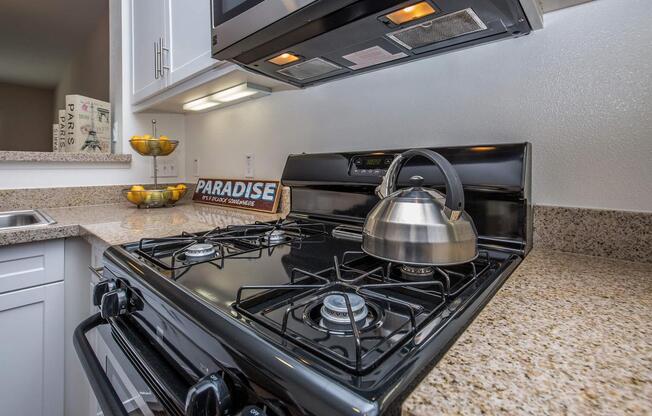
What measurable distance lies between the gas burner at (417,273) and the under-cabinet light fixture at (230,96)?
1.02 metres

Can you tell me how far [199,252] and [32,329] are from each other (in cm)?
83

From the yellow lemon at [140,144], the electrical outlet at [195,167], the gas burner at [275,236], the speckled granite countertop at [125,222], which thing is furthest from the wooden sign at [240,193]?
the gas burner at [275,236]

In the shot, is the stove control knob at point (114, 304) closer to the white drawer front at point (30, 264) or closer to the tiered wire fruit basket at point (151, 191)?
the white drawer front at point (30, 264)

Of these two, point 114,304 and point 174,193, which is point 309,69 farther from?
point 174,193

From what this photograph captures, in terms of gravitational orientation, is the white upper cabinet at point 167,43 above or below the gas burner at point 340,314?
above

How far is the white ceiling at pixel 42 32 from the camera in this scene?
2740mm

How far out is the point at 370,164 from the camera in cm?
96

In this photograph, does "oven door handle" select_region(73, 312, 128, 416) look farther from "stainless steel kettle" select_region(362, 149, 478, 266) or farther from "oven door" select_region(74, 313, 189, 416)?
"stainless steel kettle" select_region(362, 149, 478, 266)

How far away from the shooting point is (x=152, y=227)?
113 centimetres

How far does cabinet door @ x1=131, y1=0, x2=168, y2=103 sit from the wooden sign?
514 mm

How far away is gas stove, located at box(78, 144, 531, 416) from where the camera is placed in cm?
31

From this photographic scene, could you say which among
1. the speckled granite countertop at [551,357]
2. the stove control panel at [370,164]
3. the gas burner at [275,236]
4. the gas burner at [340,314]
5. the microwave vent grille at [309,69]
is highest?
the microwave vent grille at [309,69]

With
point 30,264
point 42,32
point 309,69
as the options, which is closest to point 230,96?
point 309,69

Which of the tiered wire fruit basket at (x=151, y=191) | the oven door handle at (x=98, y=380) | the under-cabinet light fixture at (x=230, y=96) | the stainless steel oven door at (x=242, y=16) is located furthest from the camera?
the tiered wire fruit basket at (x=151, y=191)
